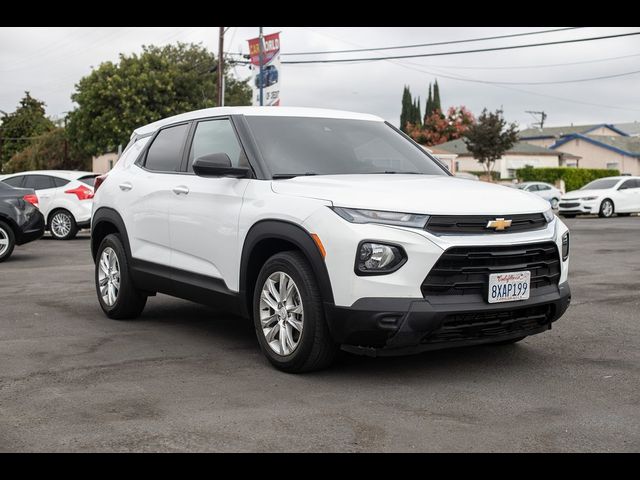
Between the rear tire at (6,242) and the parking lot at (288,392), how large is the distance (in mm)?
6213

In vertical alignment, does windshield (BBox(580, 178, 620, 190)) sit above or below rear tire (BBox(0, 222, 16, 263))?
above

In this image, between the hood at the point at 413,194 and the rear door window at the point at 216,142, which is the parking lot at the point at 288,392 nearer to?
the hood at the point at 413,194

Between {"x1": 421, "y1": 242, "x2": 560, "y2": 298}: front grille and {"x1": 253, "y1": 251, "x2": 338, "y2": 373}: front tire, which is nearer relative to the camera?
{"x1": 421, "y1": 242, "x2": 560, "y2": 298}: front grille

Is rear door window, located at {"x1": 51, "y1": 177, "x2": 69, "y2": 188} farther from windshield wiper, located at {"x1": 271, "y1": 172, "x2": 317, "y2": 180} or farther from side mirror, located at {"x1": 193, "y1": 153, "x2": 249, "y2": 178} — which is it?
windshield wiper, located at {"x1": 271, "y1": 172, "x2": 317, "y2": 180}

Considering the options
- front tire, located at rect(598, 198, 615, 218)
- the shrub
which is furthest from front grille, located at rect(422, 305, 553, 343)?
the shrub

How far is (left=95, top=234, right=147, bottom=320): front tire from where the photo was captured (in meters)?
7.54

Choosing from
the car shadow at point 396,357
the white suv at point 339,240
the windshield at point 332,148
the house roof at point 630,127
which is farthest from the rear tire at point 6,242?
the house roof at point 630,127

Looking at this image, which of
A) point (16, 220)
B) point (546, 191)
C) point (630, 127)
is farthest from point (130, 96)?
point (630, 127)

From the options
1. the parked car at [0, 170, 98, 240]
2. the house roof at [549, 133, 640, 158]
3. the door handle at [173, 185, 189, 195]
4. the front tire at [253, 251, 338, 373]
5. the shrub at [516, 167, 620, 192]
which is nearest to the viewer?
the front tire at [253, 251, 338, 373]

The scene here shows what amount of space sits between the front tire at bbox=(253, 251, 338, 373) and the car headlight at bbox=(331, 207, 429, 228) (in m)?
0.49

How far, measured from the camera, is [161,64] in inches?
1998
